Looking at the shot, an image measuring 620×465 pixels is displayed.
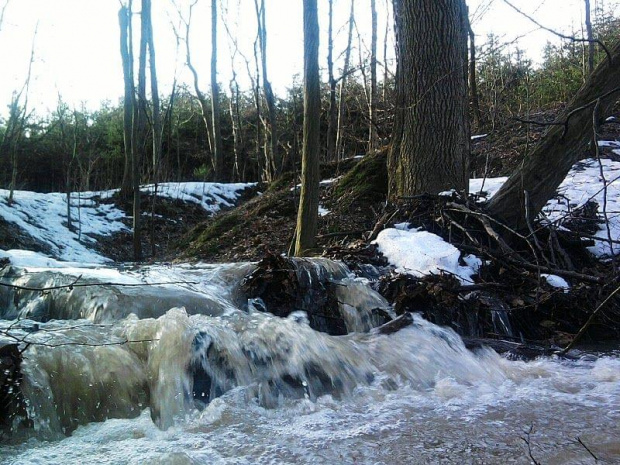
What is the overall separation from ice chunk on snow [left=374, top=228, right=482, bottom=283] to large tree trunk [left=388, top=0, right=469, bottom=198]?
50.7 inches

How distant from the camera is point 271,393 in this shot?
309cm

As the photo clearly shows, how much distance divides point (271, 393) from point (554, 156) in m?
3.85

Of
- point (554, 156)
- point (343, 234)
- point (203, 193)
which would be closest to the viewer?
point (554, 156)

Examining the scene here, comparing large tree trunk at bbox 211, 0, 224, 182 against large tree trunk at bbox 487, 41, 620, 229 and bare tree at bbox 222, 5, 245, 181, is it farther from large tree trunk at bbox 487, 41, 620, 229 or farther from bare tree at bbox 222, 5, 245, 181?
large tree trunk at bbox 487, 41, 620, 229

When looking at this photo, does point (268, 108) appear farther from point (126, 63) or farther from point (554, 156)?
point (554, 156)

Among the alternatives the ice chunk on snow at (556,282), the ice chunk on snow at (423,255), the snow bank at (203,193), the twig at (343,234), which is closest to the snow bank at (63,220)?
the snow bank at (203,193)

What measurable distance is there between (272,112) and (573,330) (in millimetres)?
14383

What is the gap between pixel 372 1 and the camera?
792 inches

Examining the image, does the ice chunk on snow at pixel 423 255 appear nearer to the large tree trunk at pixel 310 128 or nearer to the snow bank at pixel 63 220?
the large tree trunk at pixel 310 128

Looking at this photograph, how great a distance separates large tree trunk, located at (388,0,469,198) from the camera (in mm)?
6551

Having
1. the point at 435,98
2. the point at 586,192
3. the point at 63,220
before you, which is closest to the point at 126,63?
the point at 63,220

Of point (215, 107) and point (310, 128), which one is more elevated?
point (215, 107)

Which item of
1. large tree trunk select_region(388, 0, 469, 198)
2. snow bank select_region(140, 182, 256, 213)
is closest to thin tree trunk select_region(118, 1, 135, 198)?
snow bank select_region(140, 182, 256, 213)

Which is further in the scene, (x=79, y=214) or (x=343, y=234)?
(x=79, y=214)
